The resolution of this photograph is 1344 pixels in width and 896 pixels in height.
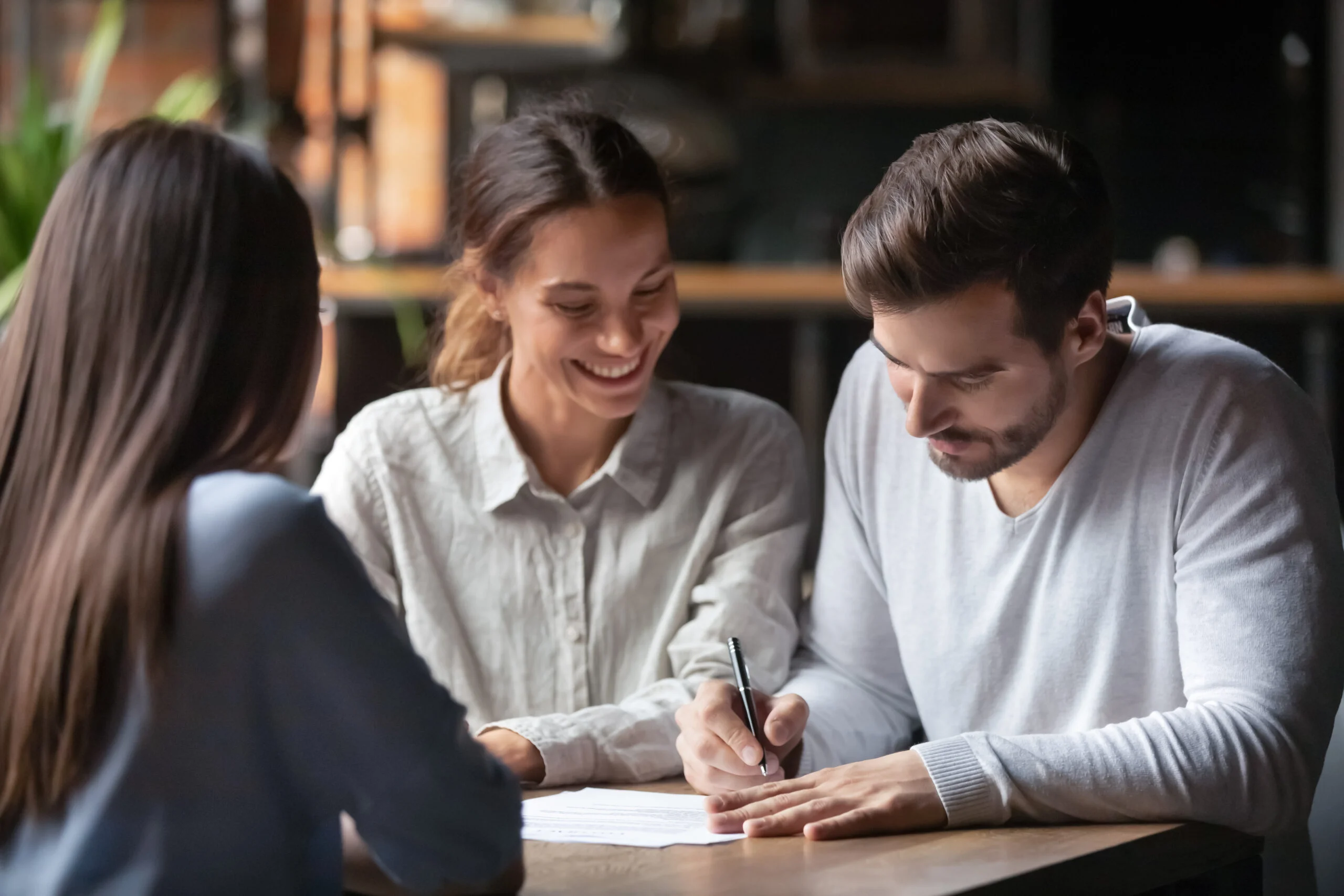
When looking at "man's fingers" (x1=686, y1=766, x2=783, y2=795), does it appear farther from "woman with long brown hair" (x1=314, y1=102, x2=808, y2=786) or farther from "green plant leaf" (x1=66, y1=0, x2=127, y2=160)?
"green plant leaf" (x1=66, y1=0, x2=127, y2=160)

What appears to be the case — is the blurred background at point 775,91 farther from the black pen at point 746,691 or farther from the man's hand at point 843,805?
the man's hand at point 843,805

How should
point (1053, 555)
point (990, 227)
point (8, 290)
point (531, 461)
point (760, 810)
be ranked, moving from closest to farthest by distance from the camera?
point (760, 810)
point (990, 227)
point (1053, 555)
point (531, 461)
point (8, 290)

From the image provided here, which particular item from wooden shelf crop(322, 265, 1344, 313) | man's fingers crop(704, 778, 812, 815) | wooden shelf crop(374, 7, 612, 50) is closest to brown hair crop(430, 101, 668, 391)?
man's fingers crop(704, 778, 812, 815)

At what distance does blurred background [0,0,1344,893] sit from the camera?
420cm

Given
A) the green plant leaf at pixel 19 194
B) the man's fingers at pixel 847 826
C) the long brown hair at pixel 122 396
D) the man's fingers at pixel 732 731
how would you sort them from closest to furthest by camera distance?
the long brown hair at pixel 122 396 → the man's fingers at pixel 847 826 → the man's fingers at pixel 732 731 → the green plant leaf at pixel 19 194

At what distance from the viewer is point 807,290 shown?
3246 millimetres

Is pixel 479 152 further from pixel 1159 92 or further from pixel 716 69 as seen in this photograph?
pixel 1159 92

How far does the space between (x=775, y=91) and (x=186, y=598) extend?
176 inches

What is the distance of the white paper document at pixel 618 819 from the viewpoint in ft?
3.69

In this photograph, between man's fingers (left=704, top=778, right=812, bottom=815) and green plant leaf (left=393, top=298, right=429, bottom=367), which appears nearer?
man's fingers (left=704, top=778, right=812, bottom=815)

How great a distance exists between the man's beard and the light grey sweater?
6 centimetres

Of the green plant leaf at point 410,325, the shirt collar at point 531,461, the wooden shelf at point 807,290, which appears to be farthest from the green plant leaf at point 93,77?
the shirt collar at point 531,461

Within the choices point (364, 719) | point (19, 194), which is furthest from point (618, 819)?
point (19, 194)

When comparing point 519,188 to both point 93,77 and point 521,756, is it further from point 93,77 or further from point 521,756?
point 93,77
